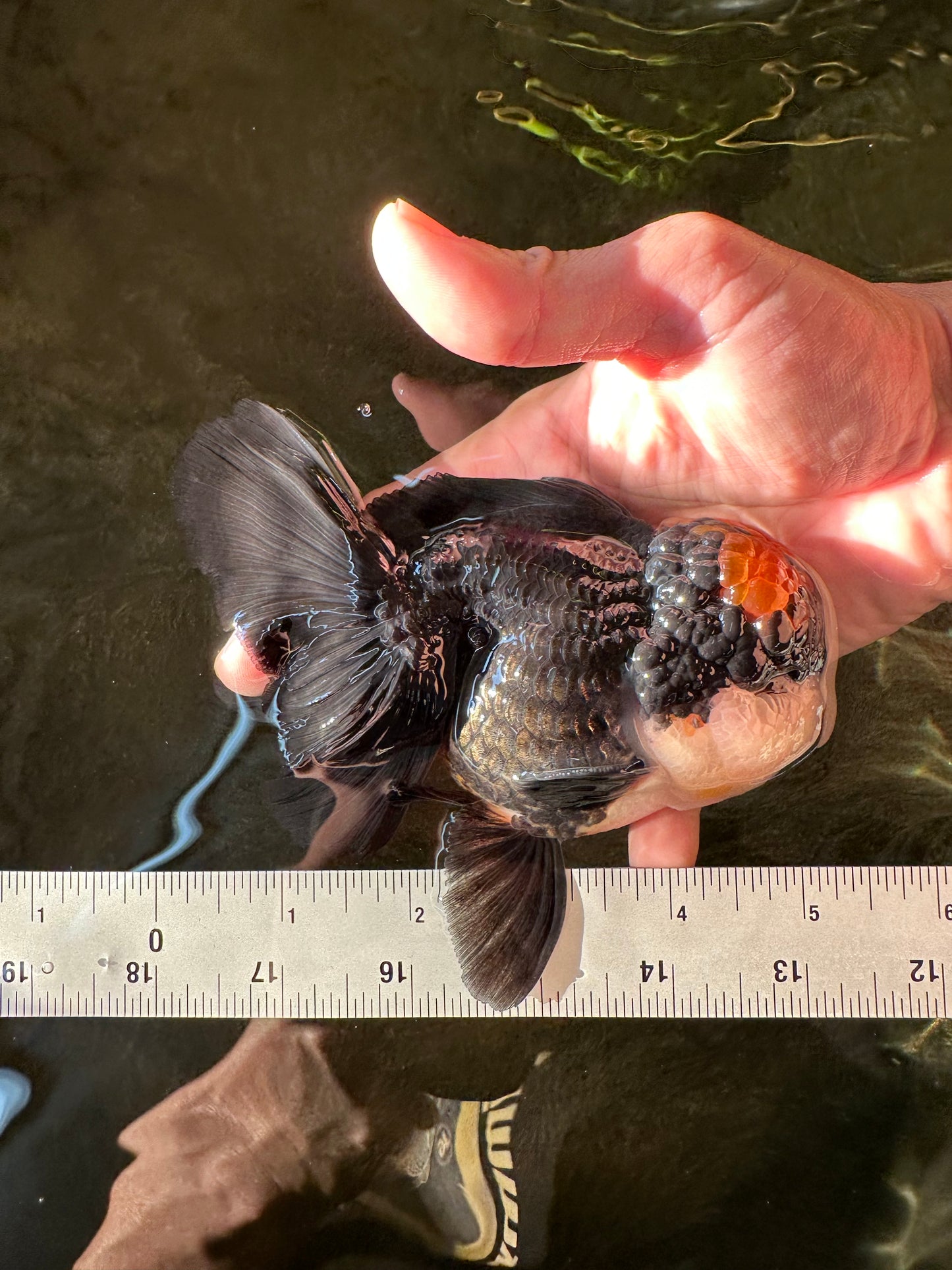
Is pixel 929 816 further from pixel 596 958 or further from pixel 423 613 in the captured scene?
pixel 423 613

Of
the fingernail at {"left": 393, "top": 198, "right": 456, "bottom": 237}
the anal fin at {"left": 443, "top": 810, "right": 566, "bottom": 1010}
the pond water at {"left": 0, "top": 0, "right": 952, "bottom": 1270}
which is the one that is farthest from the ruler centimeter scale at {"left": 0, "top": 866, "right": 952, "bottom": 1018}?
the fingernail at {"left": 393, "top": 198, "right": 456, "bottom": 237}

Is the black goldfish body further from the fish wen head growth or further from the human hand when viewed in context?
the human hand

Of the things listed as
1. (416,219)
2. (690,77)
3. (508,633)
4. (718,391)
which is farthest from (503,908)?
(690,77)

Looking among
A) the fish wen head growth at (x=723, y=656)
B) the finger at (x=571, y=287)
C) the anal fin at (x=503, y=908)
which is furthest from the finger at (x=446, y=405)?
the anal fin at (x=503, y=908)

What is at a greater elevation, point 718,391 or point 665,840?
point 718,391

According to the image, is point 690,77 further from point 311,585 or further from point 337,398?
point 311,585

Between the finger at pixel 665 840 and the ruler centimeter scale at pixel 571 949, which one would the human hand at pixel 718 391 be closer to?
the finger at pixel 665 840
